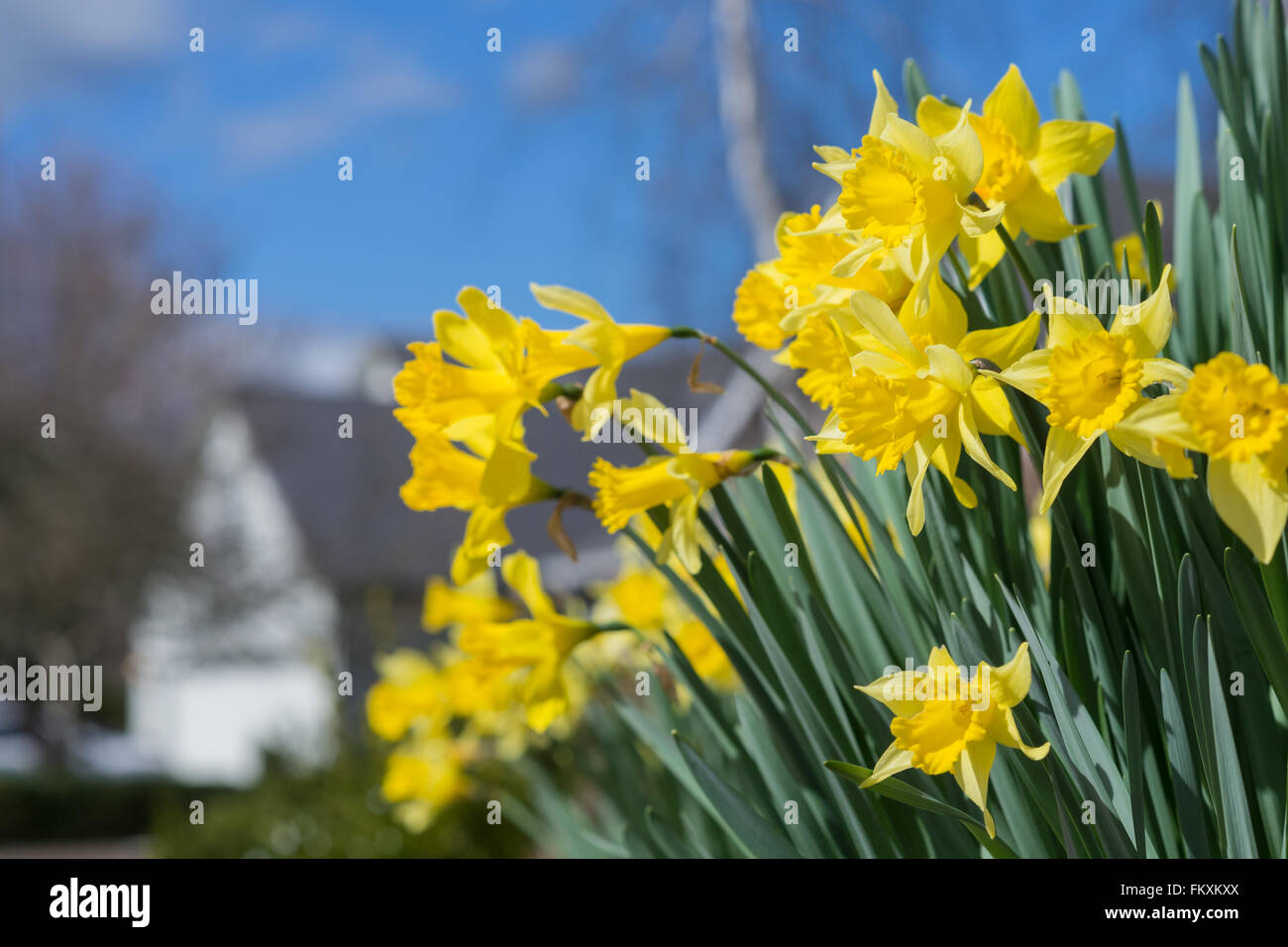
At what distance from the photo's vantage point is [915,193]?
30.2 inches

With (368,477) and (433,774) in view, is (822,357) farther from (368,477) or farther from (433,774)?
(368,477)

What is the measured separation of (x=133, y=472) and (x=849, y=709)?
64.3 feet

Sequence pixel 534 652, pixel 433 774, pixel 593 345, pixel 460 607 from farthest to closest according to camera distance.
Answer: pixel 433 774 → pixel 460 607 → pixel 534 652 → pixel 593 345

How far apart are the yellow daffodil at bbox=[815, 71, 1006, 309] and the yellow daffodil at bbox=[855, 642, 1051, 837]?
26 cm

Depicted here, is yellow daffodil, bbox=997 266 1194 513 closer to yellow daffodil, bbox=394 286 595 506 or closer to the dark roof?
yellow daffodil, bbox=394 286 595 506

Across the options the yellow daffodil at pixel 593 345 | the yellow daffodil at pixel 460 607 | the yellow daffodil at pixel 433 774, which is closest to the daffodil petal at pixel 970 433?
the yellow daffodil at pixel 593 345

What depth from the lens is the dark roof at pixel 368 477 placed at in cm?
1662

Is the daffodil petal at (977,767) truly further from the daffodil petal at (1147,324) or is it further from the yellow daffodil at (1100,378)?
the daffodil petal at (1147,324)

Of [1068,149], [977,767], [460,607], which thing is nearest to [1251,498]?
[977,767]

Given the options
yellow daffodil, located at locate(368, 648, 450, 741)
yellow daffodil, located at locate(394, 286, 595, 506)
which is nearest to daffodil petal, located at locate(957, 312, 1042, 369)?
yellow daffodil, located at locate(394, 286, 595, 506)

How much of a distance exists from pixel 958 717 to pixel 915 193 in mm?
372

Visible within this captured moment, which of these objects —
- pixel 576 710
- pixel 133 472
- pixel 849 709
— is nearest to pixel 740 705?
pixel 849 709

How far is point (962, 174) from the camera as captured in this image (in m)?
0.76
